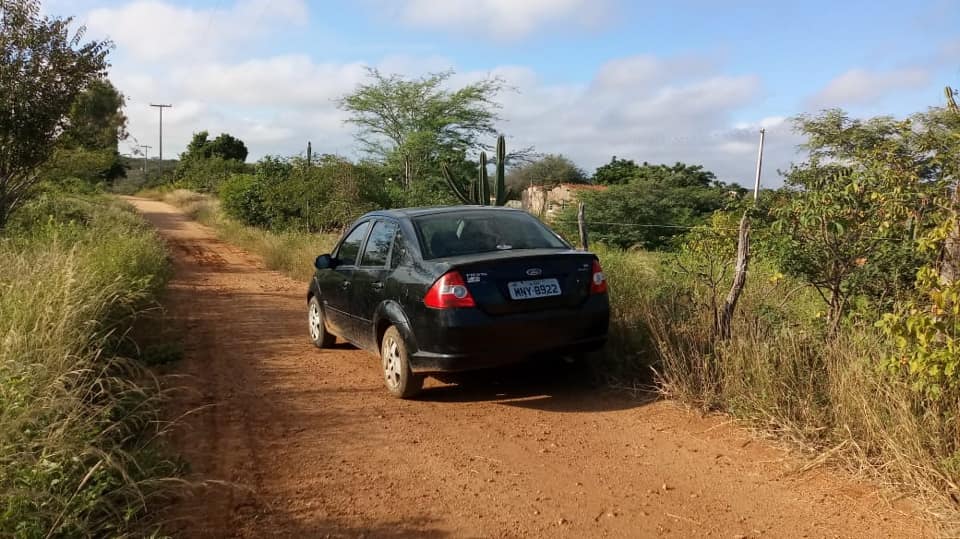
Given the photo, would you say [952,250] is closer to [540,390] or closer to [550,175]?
[540,390]

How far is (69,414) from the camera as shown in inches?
146

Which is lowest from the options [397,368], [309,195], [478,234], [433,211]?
[397,368]

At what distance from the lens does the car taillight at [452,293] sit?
521 cm

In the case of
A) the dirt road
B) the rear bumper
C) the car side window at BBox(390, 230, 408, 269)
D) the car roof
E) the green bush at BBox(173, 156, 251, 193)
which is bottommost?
the dirt road

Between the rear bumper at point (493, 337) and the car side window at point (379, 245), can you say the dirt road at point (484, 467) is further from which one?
the car side window at point (379, 245)

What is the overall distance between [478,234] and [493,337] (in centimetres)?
111

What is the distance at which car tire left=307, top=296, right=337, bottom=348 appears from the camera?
25.6 feet

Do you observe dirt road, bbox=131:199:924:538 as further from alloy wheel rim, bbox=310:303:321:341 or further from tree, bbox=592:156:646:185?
tree, bbox=592:156:646:185

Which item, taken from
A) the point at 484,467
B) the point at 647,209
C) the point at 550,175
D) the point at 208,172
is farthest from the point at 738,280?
the point at 208,172

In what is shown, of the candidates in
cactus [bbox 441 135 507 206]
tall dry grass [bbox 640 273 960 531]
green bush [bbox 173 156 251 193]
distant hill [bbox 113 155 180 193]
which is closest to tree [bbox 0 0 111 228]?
cactus [bbox 441 135 507 206]

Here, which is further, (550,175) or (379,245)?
(550,175)

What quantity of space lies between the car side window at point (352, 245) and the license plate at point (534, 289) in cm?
214

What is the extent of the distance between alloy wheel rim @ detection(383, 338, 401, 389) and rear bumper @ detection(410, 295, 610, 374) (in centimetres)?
28

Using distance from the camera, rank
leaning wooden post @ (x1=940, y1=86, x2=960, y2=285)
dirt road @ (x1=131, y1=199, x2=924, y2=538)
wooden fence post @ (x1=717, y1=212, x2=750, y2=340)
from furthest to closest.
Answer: wooden fence post @ (x1=717, y1=212, x2=750, y2=340), leaning wooden post @ (x1=940, y1=86, x2=960, y2=285), dirt road @ (x1=131, y1=199, x2=924, y2=538)
